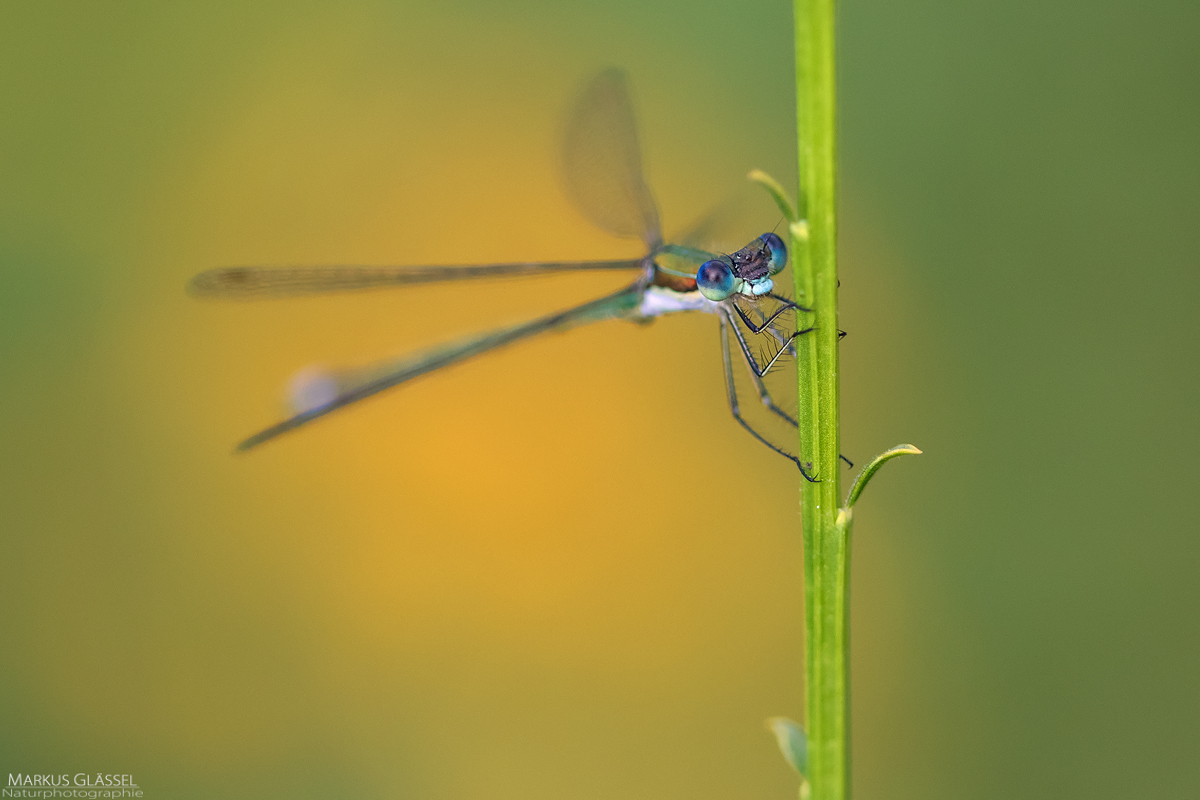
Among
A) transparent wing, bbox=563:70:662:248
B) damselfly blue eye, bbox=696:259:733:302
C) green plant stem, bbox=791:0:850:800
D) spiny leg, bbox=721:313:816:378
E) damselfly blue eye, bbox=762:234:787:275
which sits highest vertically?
transparent wing, bbox=563:70:662:248

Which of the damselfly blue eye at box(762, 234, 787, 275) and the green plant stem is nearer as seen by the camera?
the green plant stem

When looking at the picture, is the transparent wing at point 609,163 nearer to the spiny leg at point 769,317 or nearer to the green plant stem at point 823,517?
the spiny leg at point 769,317

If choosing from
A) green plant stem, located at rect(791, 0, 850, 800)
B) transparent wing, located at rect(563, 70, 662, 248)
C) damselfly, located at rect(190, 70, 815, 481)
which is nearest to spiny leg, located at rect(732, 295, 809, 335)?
damselfly, located at rect(190, 70, 815, 481)

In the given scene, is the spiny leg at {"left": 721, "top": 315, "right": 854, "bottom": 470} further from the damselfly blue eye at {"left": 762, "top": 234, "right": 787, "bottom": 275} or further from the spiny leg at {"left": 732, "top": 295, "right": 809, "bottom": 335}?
the damselfly blue eye at {"left": 762, "top": 234, "right": 787, "bottom": 275}

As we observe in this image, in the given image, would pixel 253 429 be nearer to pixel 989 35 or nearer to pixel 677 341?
pixel 677 341

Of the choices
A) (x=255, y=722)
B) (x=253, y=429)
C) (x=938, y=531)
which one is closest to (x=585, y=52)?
(x=253, y=429)
